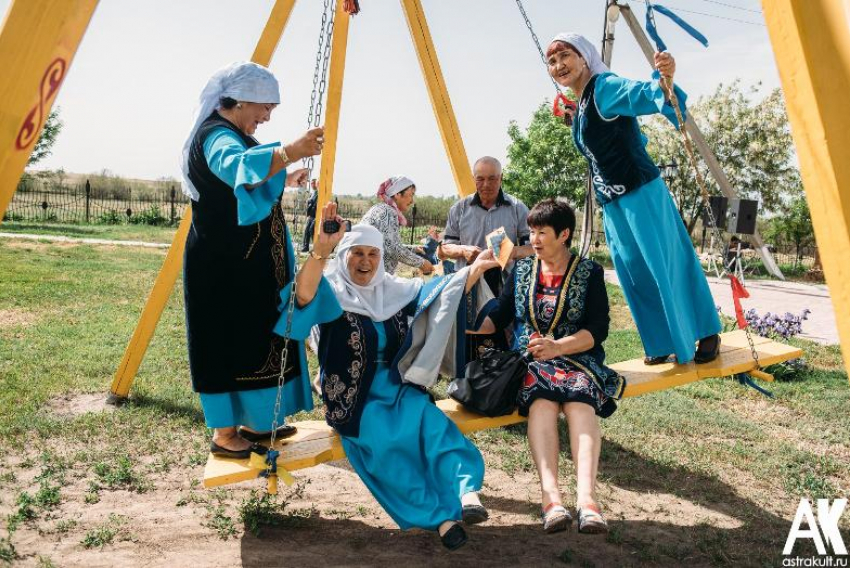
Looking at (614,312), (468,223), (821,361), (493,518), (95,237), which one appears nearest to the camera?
(493,518)

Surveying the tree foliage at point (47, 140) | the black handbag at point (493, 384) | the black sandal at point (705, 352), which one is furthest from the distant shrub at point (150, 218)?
the black sandal at point (705, 352)

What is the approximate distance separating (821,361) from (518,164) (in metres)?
17.2

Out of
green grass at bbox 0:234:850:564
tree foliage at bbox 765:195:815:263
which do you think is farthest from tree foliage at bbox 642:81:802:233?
green grass at bbox 0:234:850:564

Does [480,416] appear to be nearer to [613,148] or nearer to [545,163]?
[613,148]

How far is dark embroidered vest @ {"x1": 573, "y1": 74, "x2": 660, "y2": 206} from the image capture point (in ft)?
12.5

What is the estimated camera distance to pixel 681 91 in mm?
3596

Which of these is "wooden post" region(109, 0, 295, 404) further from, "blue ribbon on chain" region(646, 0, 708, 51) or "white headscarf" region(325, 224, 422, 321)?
"blue ribbon on chain" region(646, 0, 708, 51)

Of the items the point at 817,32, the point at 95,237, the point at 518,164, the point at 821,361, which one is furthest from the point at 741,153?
the point at 817,32

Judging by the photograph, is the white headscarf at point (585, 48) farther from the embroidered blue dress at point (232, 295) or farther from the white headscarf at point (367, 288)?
the embroidered blue dress at point (232, 295)

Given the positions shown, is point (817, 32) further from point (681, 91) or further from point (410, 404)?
point (410, 404)

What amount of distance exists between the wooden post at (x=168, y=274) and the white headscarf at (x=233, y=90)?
6.01 ft

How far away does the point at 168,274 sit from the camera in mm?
5156

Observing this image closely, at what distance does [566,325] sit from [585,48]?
1.48 m

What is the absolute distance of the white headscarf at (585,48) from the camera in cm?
373
